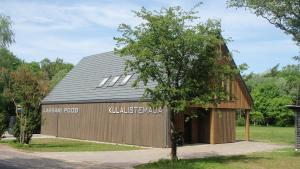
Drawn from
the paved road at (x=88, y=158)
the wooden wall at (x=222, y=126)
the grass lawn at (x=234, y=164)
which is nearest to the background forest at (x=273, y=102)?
the wooden wall at (x=222, y=126)

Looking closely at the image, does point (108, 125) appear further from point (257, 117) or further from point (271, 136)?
point (257, 117)

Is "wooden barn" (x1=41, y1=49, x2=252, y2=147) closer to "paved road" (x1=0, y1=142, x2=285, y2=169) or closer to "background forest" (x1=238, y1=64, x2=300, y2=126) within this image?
"paved road" (x1=0, y1=142, x2=285, y2=169)

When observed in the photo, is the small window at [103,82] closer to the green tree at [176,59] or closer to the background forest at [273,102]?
the green tree at [176,59]

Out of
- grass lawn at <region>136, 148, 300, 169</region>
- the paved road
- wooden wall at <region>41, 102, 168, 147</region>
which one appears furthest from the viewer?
wooden wall at <region>41, 102, 168, 147</region>

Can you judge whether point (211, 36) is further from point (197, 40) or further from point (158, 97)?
point (158, 97)

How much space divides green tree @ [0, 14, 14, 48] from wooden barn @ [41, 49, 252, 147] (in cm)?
616

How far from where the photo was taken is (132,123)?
104ft

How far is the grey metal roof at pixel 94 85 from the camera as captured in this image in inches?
1316

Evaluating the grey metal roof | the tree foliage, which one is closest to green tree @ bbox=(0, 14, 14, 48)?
the grey metal roof

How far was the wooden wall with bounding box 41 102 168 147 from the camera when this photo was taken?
98.3 ft

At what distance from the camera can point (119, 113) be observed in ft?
108

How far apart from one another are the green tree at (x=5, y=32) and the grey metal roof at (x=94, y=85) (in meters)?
5.75

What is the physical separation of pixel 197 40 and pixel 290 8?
22.2 feet

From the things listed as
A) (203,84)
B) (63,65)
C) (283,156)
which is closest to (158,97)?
(203,84)
